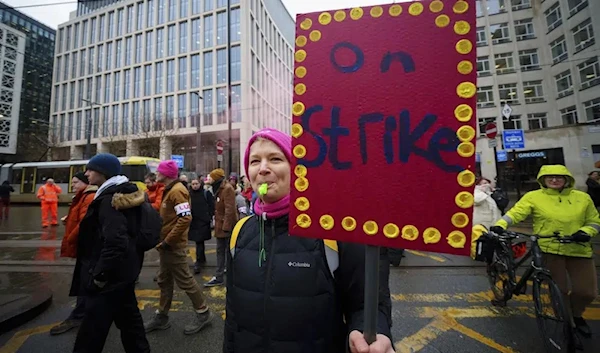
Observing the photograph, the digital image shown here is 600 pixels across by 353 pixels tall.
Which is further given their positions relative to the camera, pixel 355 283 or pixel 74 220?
pixel 74 220

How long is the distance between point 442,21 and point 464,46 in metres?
0.09

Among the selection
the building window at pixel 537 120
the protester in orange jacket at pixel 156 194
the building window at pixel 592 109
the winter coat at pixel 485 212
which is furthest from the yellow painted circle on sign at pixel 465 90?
the building window at pixel 537 120

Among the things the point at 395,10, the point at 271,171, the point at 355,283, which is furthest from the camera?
the point at 271,171

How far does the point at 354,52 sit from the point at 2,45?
45.0 meters

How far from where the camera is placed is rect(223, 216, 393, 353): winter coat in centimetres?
120

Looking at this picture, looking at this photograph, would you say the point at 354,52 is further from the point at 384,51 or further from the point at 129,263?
the point at 129,263

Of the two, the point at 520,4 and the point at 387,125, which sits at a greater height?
the point at 520,4

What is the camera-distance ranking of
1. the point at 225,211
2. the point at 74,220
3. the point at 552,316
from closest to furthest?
1. the point at 552,316
2. the point at 74,220
3. the point at 225,211

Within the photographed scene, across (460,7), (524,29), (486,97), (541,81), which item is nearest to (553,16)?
(524,29)

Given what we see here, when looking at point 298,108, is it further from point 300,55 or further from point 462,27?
point 462,27

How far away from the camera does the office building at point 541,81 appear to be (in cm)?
1955

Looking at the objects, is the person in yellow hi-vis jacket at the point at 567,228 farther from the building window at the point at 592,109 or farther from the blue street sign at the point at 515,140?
the building window at the point at 592,109

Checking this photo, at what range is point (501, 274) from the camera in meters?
3.71

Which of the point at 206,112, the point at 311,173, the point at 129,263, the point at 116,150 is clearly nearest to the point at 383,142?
the point at 311,173
